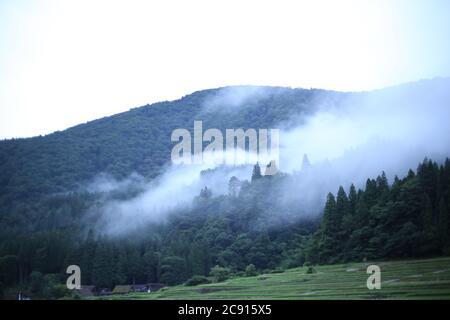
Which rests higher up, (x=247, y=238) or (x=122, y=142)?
(x=122, y=142)

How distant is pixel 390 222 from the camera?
38.2 meters

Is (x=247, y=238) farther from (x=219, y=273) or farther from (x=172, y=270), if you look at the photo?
(x=172, y=270)

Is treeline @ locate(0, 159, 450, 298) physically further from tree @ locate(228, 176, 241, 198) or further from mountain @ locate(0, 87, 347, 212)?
mountain @ locate(0, 87, 347, 212)

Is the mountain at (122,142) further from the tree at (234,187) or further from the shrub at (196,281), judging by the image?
the shrub at (196,281)

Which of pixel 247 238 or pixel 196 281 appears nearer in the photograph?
pixel 196 281

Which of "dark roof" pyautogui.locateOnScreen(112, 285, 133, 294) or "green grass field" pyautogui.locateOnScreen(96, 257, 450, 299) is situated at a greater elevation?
"green grass field" pyautogui.locateOnScreen(96, 257, 450, 299)

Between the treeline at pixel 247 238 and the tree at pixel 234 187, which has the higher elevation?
the tree at pixel 234 187

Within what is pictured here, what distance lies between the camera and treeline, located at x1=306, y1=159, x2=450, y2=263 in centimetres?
3419

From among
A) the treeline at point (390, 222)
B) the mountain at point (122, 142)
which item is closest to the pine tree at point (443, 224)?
the treeline at point (390, 222)

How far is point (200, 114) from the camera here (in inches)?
4902

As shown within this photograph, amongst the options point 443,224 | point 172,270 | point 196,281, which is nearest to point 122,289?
point 196,281

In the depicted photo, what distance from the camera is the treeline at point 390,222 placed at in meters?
34.2

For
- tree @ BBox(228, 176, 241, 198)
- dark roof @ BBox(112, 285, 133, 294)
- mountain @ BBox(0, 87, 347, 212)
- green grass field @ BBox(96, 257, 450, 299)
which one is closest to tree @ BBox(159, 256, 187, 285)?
dark roof @ BBox(112, 285, 133, 294)

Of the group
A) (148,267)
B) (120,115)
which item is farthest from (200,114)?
(148,267)
